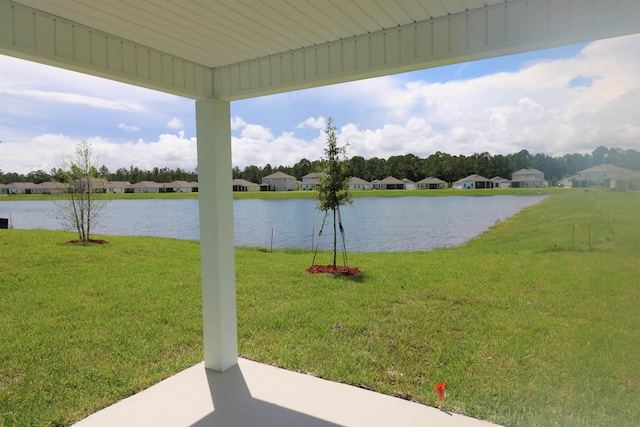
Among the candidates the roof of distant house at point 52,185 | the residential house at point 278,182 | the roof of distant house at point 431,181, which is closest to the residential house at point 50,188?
the roof of distant house at point 52,185

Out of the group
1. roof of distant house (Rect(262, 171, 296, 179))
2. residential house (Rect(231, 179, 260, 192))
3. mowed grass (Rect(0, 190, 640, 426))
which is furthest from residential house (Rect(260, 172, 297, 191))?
mowed grass (Rect(0, 190, 640, 426))

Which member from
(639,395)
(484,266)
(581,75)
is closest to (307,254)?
(484,266)

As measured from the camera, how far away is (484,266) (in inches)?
274

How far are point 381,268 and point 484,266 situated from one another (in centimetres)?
192

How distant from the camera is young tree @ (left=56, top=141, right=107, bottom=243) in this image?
7.77 m

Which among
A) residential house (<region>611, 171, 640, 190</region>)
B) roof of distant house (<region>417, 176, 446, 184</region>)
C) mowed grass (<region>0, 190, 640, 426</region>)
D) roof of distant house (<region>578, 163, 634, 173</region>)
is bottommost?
mowed grass (<region>0, 190, 640, 426</region>)

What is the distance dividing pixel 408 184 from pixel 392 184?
A: 0.38 m

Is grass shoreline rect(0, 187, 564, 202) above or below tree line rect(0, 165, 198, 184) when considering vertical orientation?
below

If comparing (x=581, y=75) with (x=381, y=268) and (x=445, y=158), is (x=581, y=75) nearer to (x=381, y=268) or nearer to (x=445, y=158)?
(x=445, y=158)

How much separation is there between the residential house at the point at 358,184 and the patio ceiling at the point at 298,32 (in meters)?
3.94

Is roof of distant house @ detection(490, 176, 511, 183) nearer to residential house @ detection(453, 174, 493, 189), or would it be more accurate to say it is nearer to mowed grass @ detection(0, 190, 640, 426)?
residential house @ detection(453, 174, 493, 189)

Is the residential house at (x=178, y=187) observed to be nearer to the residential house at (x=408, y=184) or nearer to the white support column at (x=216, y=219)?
the residential house at (x=408, y=184)

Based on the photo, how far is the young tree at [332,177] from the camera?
5.84 m

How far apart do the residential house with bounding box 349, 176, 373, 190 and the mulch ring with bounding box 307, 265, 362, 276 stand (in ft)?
4.77
